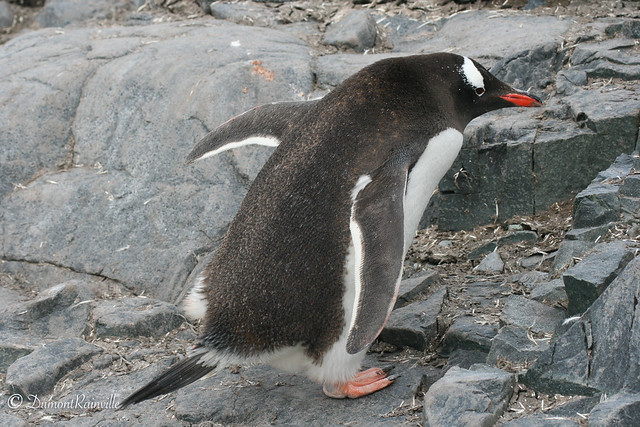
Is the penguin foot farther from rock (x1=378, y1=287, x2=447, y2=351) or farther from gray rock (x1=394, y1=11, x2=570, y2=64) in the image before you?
gray rock (x1=394, y1=11, x2=570, y2=64)

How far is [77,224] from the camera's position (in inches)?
188

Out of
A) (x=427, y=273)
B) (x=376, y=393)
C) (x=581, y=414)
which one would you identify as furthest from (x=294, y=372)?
(x=581, y=414)

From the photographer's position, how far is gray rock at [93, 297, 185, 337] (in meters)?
3.83

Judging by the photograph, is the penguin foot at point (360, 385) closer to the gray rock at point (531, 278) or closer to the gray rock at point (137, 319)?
the gray rock at point (531, 278)

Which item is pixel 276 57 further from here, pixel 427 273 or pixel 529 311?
pixel 529 311

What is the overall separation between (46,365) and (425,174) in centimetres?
191

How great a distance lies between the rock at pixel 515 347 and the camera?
2774mm

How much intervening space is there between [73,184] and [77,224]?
300 mm

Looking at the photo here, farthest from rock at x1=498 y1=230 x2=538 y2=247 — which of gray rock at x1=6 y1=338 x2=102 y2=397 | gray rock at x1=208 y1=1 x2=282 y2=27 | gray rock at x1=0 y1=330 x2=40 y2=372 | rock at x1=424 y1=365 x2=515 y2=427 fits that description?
gray rock at x1=208 y1=1 x2=282 y2=27

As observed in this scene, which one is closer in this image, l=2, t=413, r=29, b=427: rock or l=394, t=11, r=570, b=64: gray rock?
l=2, t=413, r=29, b=427: rock

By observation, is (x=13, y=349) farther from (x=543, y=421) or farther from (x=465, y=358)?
(x=543, y=421)

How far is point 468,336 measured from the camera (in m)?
3.16

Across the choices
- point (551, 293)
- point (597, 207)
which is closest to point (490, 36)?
point (597, 207)

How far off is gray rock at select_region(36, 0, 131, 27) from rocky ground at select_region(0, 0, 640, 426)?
371mm
